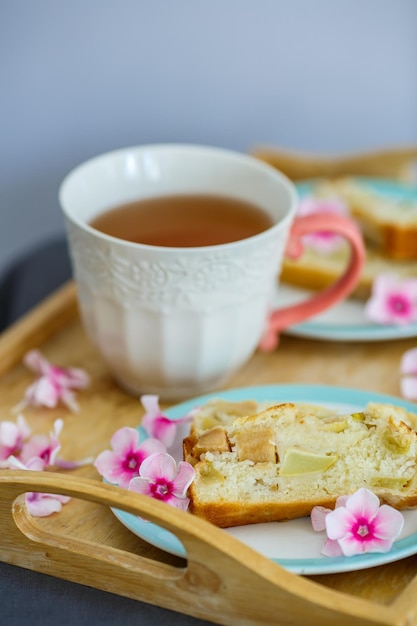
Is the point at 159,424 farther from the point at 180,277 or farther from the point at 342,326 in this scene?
the point at 342,326

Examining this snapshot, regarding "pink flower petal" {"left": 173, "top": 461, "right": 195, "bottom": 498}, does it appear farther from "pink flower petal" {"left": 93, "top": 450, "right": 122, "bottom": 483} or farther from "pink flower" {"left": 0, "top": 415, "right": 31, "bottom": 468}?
"pink flower" {"left": 0, "top": 415, "right": 31, "bottom": 468}

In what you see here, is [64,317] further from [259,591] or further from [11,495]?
[259,591]

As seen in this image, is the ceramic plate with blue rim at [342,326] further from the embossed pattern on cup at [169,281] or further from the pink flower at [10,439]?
the pink flower at [10,439]

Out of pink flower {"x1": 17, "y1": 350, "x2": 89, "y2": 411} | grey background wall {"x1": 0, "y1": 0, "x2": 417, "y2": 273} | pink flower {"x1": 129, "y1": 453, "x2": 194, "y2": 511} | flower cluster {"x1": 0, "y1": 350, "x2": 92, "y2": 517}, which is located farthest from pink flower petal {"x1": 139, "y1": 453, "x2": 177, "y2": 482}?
grey background wall {"x1": 0, "y1": 0, "x2": 417, "y2": 273}

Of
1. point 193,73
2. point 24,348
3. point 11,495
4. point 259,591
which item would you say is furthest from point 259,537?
point 193,73

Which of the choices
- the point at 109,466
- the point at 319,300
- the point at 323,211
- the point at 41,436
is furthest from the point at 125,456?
the point at 323,211
